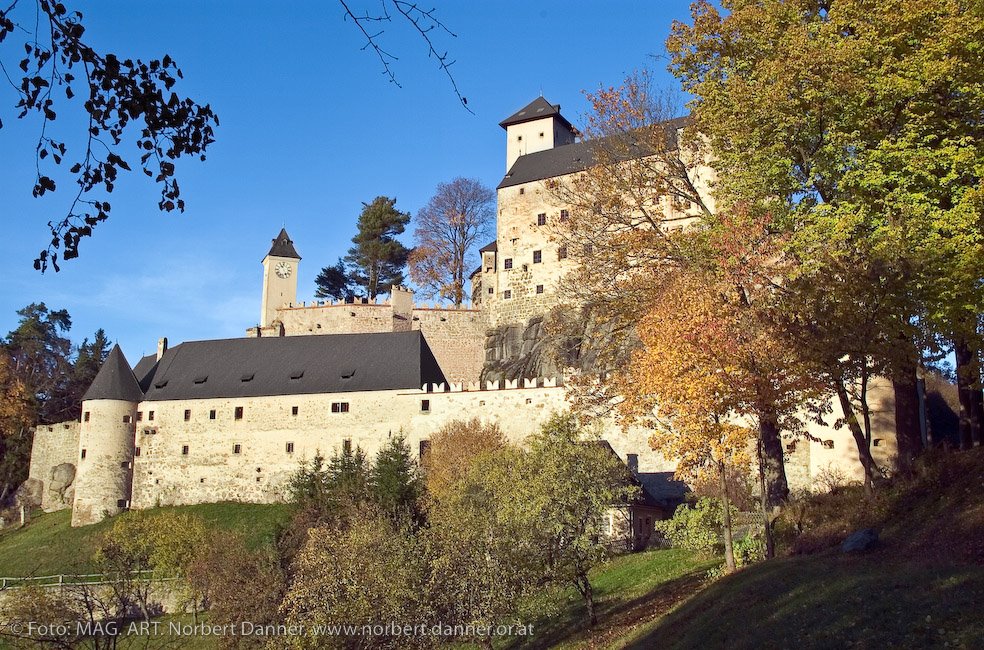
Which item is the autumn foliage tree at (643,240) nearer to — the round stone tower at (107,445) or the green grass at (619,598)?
the green grass at (619,598)

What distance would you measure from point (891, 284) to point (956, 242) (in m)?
1.40

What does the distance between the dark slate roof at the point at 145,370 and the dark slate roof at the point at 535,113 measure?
33640 millimetres

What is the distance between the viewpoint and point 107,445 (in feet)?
173

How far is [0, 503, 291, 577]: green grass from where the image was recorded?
4362cm

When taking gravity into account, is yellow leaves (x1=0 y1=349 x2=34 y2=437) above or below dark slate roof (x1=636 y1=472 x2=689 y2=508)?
above

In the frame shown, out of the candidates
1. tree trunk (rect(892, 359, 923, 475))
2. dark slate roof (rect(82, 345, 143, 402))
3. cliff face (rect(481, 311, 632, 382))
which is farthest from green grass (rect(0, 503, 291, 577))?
tree trunk (rect(892, 359, 923, 475))

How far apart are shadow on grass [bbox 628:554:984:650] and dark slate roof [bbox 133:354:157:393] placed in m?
45.4

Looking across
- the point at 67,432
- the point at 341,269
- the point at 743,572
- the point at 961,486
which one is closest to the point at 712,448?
the point at 743,572

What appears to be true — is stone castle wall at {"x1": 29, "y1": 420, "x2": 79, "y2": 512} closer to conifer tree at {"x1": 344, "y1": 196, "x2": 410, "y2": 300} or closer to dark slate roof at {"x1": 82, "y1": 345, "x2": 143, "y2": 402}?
dark slate roof at {"x1": 82, "y1": 345, "x2": 143, "y2": 402}

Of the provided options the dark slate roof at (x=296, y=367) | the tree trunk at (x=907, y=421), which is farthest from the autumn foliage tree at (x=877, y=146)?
the dark slate roof at (x=296, y=367)

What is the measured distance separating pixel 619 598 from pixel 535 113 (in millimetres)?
55779

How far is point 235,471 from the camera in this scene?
51.2 metres

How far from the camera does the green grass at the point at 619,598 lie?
20.8 meters

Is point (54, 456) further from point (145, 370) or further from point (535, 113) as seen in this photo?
point (535, 113)
